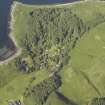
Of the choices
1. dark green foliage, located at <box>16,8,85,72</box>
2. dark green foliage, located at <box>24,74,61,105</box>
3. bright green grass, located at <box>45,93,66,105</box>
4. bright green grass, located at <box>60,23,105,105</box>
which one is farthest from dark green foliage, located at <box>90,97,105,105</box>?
dark green foliage, located at <box>16,8,85,72</box>

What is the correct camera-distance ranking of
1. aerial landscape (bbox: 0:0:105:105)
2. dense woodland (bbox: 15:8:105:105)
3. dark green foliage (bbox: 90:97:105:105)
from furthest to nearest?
dense woodland (bbox: 15:8:105:105) < aerial landscape (bbox: 0:0:105:105) < dark green foliage (bbox: 90:97:105:105)

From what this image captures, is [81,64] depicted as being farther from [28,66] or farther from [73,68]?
[28,66]

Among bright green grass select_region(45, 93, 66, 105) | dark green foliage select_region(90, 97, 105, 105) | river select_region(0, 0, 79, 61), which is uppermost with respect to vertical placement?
river select_region(0, 0, 79, 61)

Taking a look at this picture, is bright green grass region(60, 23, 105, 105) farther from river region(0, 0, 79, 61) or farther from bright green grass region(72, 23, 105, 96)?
river region(0, 0, 79, 61)

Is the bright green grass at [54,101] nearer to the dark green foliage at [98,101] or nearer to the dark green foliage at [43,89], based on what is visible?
the dark green foliage at [43,89]

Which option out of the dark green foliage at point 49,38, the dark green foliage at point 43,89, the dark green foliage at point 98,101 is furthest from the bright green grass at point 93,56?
the dark green foliage at point 43,89

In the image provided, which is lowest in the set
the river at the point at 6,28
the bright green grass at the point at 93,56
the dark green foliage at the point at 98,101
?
the dark green foliage at the point at 98,101

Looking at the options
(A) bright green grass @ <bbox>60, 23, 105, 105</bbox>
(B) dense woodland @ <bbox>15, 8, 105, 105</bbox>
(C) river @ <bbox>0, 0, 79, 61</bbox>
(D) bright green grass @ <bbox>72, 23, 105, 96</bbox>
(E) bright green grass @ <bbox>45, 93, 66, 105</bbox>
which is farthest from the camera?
(C) river @ <bbox>0, 0, 79, 61</bbox>

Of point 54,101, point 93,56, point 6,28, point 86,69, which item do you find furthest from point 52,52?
point 54,101
